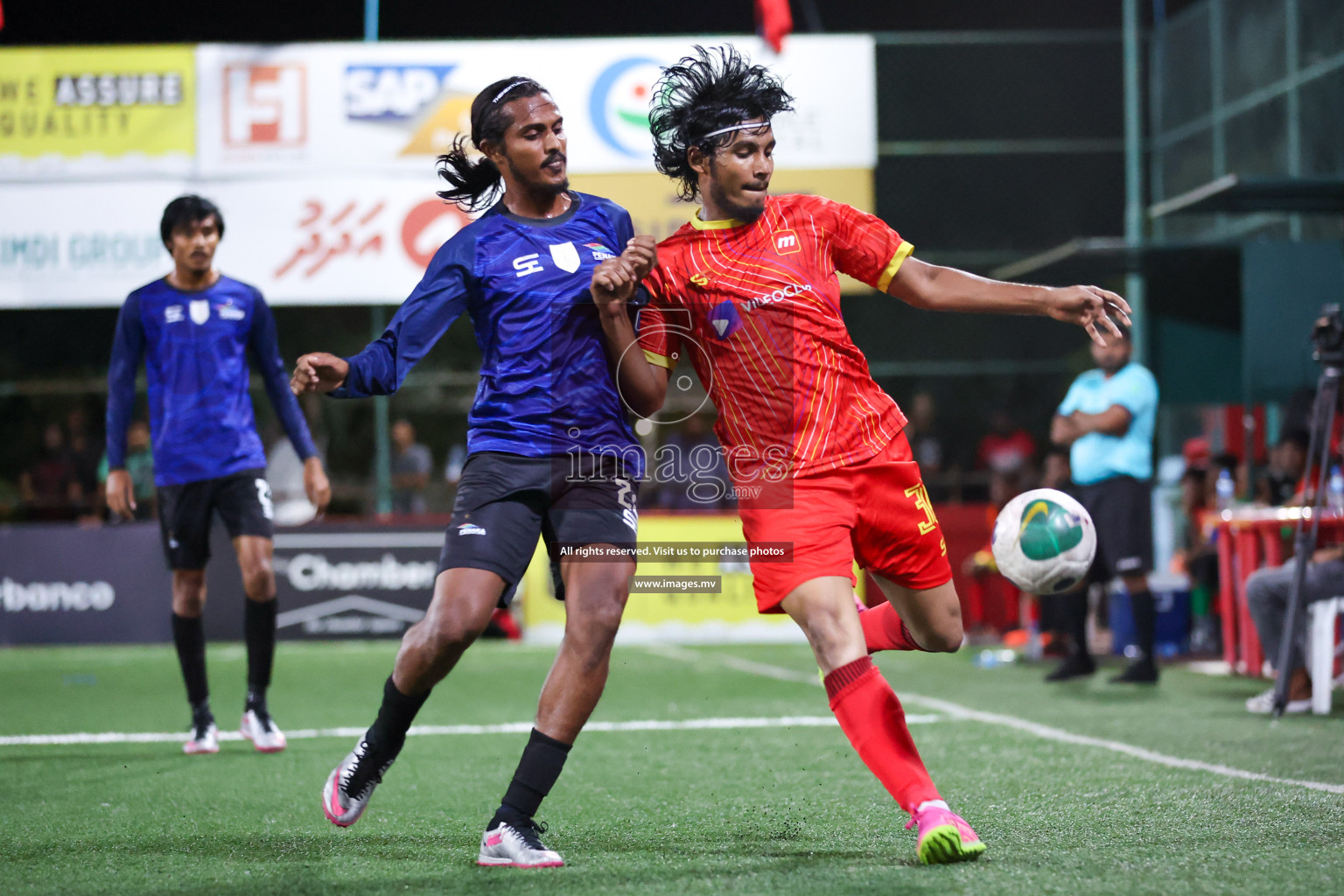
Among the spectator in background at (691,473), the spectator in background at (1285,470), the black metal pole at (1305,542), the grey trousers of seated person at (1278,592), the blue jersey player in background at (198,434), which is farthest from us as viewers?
the spectator in background at (691,473)

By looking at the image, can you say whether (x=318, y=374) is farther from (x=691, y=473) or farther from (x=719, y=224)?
(x=691, y=473)

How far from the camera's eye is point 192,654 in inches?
265

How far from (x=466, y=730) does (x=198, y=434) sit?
1.94m

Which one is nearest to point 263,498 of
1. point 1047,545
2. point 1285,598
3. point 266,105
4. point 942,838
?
point 1047,545

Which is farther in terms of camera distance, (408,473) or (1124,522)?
(408,473)

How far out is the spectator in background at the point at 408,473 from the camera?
16.3 metres

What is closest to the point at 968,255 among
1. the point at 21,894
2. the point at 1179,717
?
the point at 1179,717

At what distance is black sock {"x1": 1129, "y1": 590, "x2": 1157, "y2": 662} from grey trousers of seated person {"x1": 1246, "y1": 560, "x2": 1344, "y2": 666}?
1.12 m

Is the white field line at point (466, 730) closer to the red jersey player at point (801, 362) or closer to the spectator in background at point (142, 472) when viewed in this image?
the red jersey player at point (801, 362)

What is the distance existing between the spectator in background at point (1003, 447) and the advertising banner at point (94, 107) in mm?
9606

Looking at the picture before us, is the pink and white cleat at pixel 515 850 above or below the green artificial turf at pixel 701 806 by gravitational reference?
above

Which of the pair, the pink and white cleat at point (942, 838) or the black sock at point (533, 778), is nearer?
the pink and white cleat at point (942, 838)

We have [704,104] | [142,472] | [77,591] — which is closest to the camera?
[704,104]

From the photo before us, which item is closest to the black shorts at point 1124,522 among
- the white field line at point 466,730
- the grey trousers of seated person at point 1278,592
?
the grey trousers of seated person at point 1278,592
